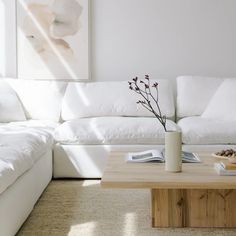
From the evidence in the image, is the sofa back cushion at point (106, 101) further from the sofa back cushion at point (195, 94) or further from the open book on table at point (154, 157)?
the open book on table at point (154, 157)

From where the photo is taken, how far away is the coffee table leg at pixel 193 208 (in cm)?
219

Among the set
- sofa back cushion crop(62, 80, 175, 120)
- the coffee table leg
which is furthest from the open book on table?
sofa back cushion crop(62, 80, 175, 120)

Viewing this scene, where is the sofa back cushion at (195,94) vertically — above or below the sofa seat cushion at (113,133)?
above

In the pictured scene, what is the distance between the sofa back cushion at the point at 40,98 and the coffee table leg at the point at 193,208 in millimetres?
1912

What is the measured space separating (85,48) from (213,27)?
4.40 ft

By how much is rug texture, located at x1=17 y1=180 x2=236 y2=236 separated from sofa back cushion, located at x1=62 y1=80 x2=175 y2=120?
2.82 feet

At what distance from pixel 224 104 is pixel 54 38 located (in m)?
1.85

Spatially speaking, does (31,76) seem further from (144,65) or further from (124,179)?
(124,179)

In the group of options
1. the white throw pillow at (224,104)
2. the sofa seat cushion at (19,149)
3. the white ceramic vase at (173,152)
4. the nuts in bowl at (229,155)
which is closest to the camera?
the sofa seat cushion at (19,149)

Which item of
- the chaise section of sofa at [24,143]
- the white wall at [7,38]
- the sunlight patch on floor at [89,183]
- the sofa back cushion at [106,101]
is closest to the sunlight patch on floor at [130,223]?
the chaise section of sofa at [24,143]

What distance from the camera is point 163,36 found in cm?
418

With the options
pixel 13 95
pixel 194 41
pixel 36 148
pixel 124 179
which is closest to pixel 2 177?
pixel 124 179

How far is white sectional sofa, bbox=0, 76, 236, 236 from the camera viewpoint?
229 cm

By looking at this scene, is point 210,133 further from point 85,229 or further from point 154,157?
point 85,229
